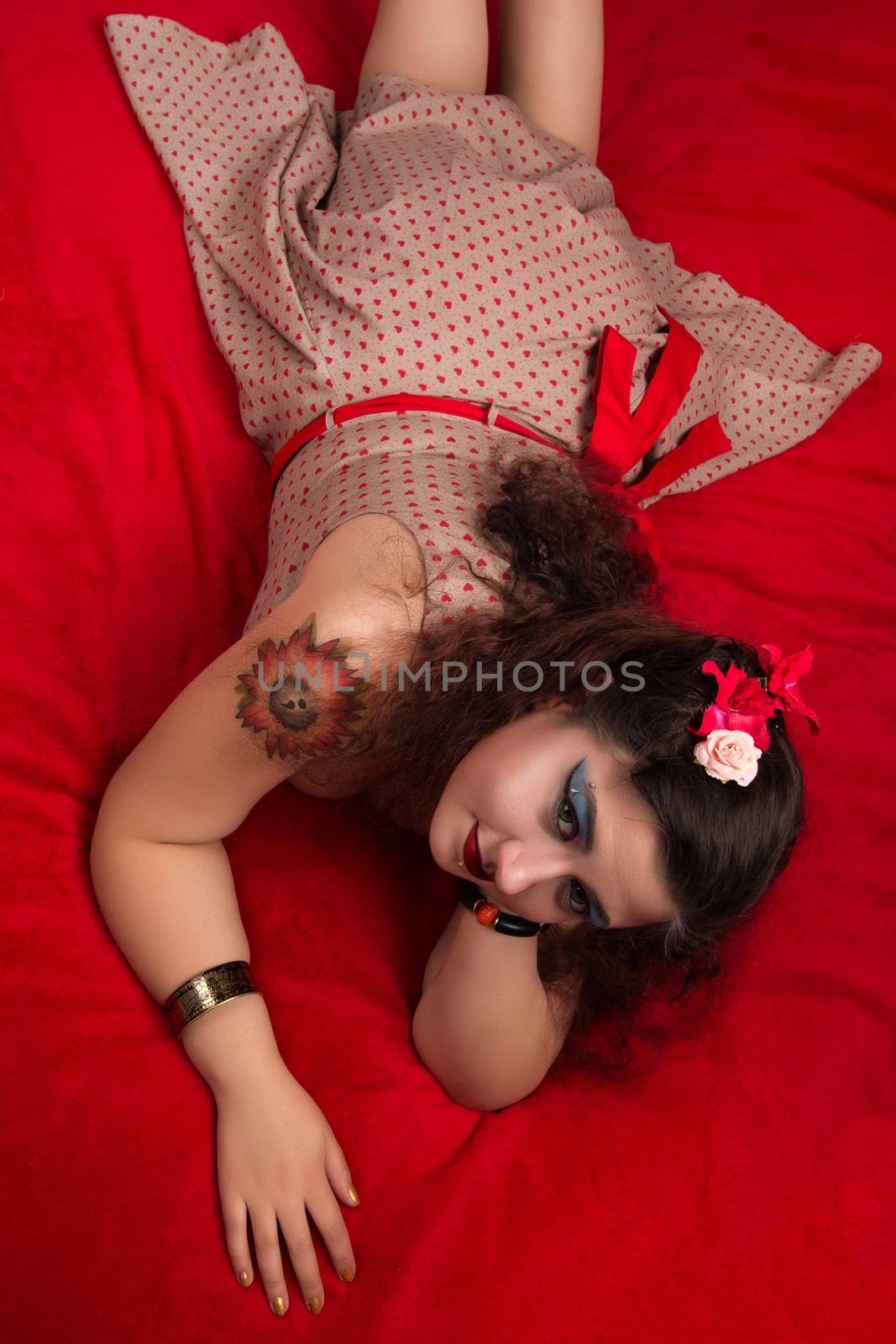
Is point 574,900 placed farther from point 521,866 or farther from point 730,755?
point 730,755

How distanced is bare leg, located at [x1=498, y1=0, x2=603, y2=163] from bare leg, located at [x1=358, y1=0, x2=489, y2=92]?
9cm

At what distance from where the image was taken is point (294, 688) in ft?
3.67

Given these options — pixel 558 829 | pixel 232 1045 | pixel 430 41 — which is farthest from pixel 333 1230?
pixel 430 41

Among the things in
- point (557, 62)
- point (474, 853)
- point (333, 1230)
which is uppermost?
point (557, 62)

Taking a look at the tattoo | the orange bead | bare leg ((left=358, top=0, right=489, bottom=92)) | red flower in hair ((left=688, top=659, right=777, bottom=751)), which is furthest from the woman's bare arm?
bare leg ((left=358, top=0, right=489, bottom=92))

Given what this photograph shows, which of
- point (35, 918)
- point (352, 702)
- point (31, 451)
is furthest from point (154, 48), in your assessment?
point (35, 918)

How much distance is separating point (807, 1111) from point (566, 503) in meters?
0.73

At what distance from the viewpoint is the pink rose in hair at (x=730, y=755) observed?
1.02 m

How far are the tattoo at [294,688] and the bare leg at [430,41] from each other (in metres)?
1.26


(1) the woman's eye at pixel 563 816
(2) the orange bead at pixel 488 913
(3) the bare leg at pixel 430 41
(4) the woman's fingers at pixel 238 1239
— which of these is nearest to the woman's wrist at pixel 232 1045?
(4) the woman's fingers at pixel 238 1239

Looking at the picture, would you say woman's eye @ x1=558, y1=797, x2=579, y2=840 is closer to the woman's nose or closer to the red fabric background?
the woman's nose

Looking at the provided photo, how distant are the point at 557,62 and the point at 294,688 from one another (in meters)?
1.43

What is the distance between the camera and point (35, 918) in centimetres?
115

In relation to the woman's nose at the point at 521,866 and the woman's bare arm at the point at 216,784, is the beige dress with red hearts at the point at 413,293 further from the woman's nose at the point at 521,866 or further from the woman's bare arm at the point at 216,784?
the woman's nose at the point at 521,866
